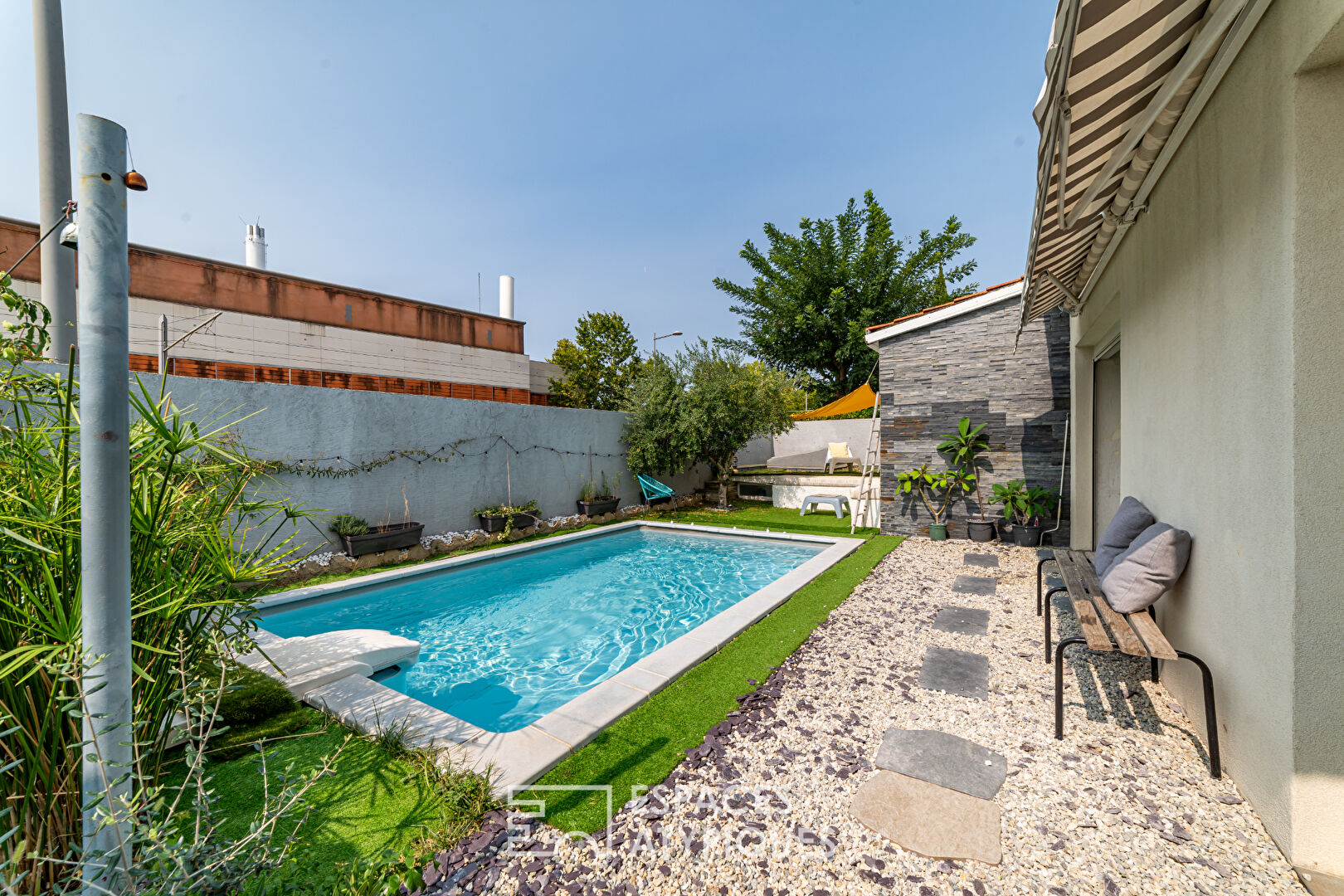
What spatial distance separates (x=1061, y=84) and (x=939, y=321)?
8147 millimetres

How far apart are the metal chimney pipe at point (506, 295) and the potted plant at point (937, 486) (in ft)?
64.1

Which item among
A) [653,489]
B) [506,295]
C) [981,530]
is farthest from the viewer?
[506,295]

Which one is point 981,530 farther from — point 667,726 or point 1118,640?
point 667,726

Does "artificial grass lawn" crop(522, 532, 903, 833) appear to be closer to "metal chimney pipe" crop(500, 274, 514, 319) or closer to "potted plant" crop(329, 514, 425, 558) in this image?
"potted plant" crop(329, 514, 425, 558)

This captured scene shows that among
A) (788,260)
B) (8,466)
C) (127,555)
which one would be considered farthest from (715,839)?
(788,260)

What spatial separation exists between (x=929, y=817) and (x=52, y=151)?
6531 millimetres

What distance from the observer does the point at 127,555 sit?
140 centimetres

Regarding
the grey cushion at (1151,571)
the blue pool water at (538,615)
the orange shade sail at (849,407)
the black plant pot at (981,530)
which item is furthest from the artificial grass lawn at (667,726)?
the orange shade sail at (849,407)

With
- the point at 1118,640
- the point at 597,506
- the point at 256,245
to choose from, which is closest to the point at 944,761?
the point at 1118,640

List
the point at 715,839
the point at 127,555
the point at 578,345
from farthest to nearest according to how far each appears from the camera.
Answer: the point at 578,345 < the point at 715,839 < the point at 127,555

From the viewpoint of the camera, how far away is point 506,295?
76.7 ft

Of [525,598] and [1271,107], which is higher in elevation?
[1271,107]

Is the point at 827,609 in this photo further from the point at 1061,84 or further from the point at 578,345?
the point at 578,345

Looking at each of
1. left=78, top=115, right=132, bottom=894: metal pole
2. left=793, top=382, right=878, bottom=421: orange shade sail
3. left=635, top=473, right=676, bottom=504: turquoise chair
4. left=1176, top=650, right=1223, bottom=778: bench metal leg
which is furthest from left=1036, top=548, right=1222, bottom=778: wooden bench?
left=793, top=382, right=878, bottom=421: orange shade sail
